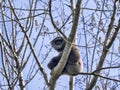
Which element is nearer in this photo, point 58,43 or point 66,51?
point 66,51

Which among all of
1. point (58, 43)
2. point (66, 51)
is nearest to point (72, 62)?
point (58, 43)

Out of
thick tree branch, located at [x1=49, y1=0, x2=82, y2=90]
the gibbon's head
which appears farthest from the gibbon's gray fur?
thick tree branch, located at [x1=49, y1=0, x2=82, y2=90]

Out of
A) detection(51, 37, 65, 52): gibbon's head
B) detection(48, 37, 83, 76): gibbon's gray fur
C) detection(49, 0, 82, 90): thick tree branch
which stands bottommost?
detection(48, 37, 83, 76): gibbon's gray fur

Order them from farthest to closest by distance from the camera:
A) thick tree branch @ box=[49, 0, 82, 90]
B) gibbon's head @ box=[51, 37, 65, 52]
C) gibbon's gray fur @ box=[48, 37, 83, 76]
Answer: gibbon's head @ box=[51, 37, 65, 52], gibbon's gray fur @ box=[48, 37, 83, 76], thick tree branch @ box=[49, 0, 82, 90]

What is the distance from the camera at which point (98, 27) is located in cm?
516

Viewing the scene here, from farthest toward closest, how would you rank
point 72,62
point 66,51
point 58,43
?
point 58,43 → point 72,62 → point 66,51

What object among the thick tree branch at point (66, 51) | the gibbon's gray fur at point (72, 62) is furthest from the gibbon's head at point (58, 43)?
the thick tree branch at point (66, 51)

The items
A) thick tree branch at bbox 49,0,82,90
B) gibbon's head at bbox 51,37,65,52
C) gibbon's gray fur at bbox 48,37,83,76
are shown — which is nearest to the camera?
thick tree branch at bbox 49,0,82,90

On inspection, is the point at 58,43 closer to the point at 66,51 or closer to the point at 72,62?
the point at 72,62

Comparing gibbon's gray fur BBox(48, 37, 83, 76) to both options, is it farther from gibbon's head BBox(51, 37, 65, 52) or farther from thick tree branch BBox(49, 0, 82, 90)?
thick tree branch BBox(49, 0, 82, 90)

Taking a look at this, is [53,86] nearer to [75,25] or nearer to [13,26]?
[75,25]

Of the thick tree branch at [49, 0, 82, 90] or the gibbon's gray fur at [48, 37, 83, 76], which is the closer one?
the thick tree branch at [49, 0, 82, 90]

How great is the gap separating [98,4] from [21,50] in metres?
1.40

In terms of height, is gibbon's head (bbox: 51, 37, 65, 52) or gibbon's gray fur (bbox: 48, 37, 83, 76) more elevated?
gibbon's head (bbox: 51, 37, 65, 52)
